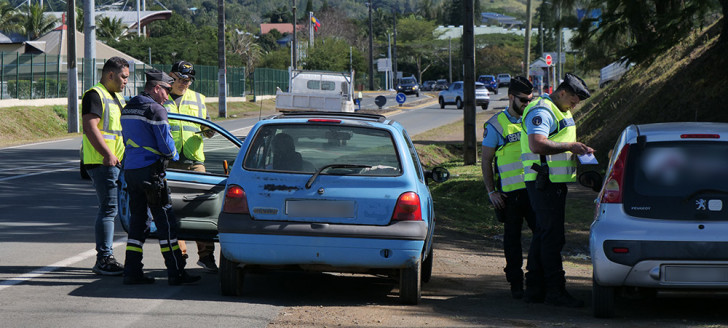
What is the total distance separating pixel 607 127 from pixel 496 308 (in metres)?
16.4

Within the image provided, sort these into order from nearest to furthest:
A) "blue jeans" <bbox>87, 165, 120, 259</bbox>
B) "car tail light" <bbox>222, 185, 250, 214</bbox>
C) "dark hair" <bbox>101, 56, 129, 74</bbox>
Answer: "car tail light" <bbox>222, 185, 250, 214</bbox>
"blue jeans" <bbox>87, 165, 120, 259</bbox>
"dark hair" <bbox>101, 56, 129, 74</bbox>

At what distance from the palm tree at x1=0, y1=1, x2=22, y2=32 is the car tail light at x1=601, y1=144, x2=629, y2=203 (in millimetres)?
86223

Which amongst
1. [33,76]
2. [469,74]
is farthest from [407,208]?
[33,76]

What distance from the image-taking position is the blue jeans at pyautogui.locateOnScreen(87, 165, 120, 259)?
822 centimetres

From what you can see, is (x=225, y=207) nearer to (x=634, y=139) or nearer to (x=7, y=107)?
(x=634, y=139)

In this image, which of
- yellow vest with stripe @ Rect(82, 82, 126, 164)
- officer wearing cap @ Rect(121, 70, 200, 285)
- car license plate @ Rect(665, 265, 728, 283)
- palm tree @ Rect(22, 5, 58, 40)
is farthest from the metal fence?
palm tree @ Rect(22, 5, 58, 40)

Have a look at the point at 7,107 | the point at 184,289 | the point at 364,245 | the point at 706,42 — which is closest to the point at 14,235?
the point at 184,289

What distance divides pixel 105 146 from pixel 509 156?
10.8 ft

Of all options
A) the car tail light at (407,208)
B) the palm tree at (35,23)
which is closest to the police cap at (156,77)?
the car tail light at (407,208)

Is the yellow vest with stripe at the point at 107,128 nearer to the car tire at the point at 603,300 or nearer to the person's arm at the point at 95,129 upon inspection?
the person's arm at the point at 95,129

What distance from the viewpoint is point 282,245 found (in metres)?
7.03

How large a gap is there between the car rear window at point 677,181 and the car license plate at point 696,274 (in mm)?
328

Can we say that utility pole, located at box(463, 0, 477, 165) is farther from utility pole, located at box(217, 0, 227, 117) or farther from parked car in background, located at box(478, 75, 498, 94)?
parked car in background, located at box(478, 75, 498, 94)

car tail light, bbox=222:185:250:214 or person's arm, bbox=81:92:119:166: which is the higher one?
person's arm, bbox=81:92:119:166
